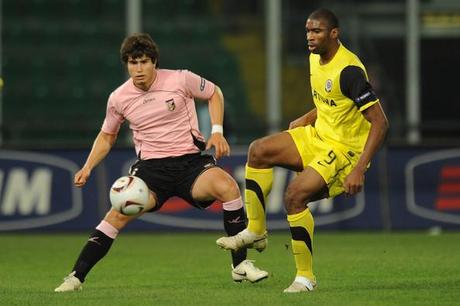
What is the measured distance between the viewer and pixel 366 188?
15.9 meters

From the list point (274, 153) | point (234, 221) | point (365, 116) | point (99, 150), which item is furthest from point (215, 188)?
point (365, 116)

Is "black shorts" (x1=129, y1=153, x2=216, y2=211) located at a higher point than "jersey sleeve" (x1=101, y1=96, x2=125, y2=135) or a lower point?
lower

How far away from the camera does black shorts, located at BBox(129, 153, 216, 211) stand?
9.03 m

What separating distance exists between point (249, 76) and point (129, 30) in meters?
2.43

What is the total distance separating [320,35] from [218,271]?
8.80ft

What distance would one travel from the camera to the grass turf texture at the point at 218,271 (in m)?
8.26

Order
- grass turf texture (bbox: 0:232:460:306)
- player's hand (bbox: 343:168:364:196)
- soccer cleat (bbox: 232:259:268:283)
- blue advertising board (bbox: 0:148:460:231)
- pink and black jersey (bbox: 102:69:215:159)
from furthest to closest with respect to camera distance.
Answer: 1. blue advertising board (bbox: 0:148:460:231)
2. pink and black jersey (bbox: 102:69:215:159)
3. soccer cleat (bbox: 232:259:268:283)
4. player's hand (bbox: 343:168:364:196)
5. grass turf texture (bbox: 0:232:460:306)

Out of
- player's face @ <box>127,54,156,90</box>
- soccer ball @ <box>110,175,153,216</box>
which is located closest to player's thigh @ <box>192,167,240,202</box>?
soccer ball @ <box>110,175,153,216</box>

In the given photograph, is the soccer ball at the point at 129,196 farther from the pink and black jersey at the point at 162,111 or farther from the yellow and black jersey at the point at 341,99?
the yellow and black jersey at the point at 341,99

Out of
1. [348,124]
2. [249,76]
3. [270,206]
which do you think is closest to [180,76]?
[348,124]

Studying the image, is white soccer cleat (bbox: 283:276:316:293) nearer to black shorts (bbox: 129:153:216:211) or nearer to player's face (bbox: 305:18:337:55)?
black shorts (bbox: 129:153:216:211)

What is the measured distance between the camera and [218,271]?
10.6 meters

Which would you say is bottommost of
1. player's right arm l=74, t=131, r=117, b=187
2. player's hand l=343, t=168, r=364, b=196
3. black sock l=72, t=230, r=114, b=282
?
black sock l=72, t=230, r=114, b=282

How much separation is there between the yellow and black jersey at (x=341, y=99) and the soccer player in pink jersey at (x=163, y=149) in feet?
2.45
